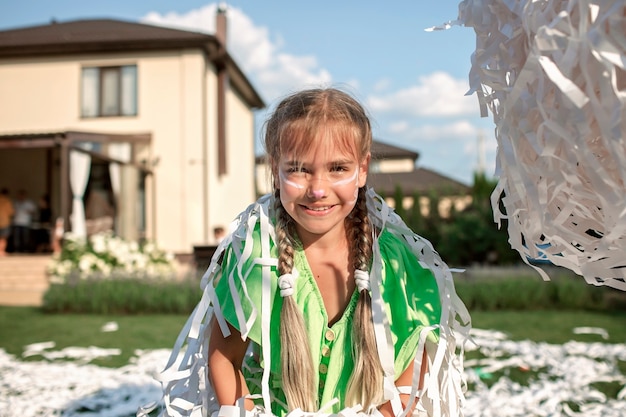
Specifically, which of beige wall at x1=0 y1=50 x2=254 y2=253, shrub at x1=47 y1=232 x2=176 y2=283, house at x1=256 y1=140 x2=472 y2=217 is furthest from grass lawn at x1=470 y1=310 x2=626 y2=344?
beige wall at x1=0 y1=50 x2=254 y2=253

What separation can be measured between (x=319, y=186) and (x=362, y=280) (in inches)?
12.0

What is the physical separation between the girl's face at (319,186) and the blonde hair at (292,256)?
0.09ft

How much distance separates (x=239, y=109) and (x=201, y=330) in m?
16.8

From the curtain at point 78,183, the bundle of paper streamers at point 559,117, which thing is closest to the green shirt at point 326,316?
the bundle of paper streamers at point 559,117

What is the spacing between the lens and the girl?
1618 millimetres

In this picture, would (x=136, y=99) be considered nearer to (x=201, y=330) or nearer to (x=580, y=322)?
(x=580, y=322)

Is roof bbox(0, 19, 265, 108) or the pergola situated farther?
roof bbox(0, 19, 265, 108)

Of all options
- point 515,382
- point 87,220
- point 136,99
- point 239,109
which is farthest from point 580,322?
point 239,109

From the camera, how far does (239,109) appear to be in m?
18.2

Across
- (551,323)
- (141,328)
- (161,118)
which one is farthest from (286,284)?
(161,118)

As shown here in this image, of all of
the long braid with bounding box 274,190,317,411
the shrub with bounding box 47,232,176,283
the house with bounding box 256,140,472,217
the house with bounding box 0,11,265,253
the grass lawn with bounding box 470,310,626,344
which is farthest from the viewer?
the house with bounding box 256,140,472,217

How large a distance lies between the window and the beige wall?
0.15m

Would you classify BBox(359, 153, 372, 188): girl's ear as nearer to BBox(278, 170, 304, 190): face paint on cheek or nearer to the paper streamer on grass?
BBox(278, 170, 304, 190): face paint on cheek

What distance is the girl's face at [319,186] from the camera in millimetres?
1637
